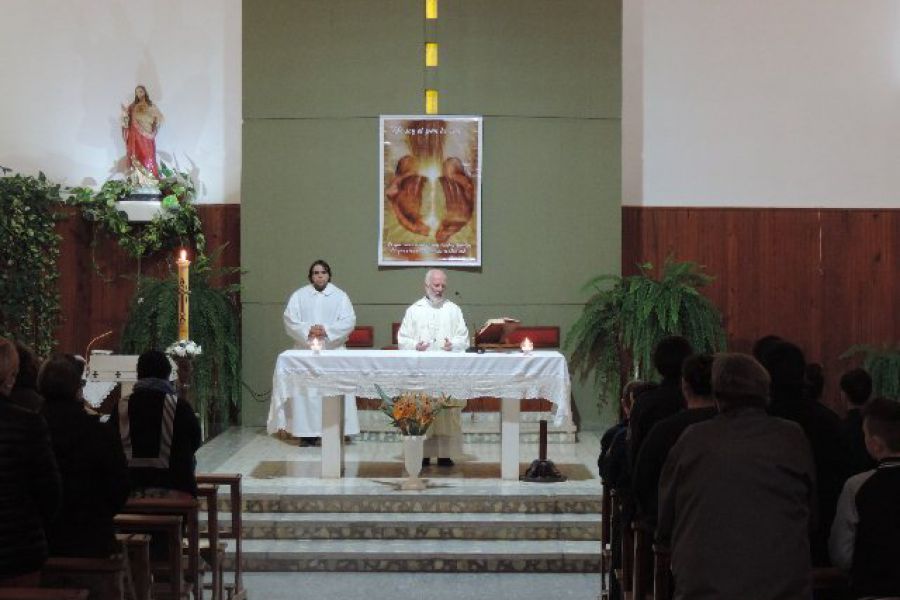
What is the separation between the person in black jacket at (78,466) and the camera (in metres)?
4.57

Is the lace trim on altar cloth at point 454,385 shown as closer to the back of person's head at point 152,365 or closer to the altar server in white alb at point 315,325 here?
the altar server in white alb at point 315,325

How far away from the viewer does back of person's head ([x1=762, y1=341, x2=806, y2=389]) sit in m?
4.41

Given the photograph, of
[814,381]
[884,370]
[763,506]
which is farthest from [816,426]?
[884,370]

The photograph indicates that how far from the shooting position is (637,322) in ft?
36.5

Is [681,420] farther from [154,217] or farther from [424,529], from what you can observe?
[154,217]

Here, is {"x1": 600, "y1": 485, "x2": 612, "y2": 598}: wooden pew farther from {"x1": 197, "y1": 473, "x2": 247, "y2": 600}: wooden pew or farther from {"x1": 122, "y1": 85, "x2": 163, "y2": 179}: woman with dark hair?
{"x1": 122, "y1": 85, "x2": 163, "y2": 179}: woman with dark hair

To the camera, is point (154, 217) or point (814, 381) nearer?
point (814, 381)

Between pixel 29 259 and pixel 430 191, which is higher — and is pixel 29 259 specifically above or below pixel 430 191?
below

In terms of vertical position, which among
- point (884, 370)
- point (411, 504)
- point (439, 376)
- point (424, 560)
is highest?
point (439, 376)

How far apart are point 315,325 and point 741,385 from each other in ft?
22.6

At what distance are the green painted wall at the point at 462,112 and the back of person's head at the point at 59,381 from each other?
280 inches

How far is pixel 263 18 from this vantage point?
1165 centimetres

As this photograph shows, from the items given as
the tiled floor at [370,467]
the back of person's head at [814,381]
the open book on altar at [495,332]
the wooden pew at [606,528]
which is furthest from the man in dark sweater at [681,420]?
the open book on altar at [495,332]

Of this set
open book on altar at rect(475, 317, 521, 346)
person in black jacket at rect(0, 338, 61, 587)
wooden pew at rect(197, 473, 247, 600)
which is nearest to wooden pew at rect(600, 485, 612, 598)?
wooden pew at rect(197, 473, 247, 600)
